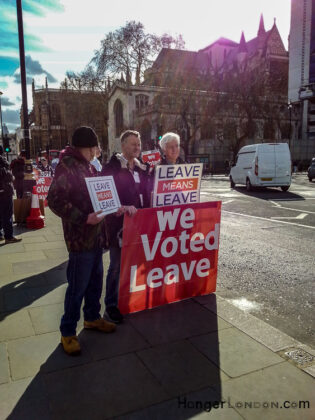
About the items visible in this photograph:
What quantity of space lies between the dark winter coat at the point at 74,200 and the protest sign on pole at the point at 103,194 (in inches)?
2.9

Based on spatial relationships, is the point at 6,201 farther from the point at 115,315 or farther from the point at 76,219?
the point at 76,219

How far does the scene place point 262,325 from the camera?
339 cm

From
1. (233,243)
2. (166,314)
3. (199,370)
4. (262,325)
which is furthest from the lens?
(233,243)

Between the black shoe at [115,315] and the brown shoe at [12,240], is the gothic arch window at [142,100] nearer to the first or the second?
the brown shoe at [12,240]

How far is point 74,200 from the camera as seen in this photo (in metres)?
2.93

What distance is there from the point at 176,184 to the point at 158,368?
6.19 ft

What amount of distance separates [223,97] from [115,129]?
98.1 feet

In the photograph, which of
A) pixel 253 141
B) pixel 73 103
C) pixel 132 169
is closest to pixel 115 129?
pixel 73 103

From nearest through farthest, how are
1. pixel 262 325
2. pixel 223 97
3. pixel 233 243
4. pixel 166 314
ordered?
pixel 262 325, pixel 166 314, pixel 233 243, pixel 223 97

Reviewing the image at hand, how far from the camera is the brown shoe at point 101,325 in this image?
10.8 ft

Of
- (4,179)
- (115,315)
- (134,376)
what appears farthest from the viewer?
(4,179)

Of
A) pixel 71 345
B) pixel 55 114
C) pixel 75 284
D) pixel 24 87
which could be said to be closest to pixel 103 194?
pixel 75 284

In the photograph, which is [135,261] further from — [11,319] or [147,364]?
[11,319]

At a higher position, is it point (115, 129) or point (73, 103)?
point (73, 103)
